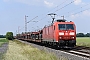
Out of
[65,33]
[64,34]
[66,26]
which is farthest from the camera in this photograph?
[66,26]

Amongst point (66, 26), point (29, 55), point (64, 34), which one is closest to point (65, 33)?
point (64, 34)

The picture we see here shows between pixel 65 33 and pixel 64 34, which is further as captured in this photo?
pixel 65 33

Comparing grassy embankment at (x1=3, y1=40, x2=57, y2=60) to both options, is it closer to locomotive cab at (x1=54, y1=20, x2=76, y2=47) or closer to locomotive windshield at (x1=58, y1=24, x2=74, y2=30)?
locomotive cab at (x1=54, y1=20, x2=76, y2=47)

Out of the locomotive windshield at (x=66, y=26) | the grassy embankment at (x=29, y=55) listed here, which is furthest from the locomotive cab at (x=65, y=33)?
the grassy embankment at (x=29, y=55)

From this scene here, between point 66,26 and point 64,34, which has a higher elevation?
point 66,26

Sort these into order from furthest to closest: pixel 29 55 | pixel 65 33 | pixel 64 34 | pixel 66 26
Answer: pixel 66 26
pixel 65 33
pixel 64 34
pixel 29 55

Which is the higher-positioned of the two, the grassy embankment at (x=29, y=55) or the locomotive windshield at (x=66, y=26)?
the locomotive windshield at (x=66, y=26)

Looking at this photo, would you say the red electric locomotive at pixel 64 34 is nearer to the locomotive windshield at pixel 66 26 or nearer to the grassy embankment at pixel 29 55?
the locomotive windshield at pixel 66 26

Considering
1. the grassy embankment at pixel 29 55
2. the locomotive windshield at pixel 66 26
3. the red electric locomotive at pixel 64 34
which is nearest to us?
the grassy embankment at pixel 29 55

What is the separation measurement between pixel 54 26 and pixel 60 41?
250 centimetres

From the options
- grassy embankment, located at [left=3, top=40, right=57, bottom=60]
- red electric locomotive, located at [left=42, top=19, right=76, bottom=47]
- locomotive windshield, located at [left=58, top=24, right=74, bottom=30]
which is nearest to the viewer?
grassy embankment, located at [left=3, top=40, right=57, bottom=60]

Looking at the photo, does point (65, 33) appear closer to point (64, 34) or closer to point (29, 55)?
point (64, 34)

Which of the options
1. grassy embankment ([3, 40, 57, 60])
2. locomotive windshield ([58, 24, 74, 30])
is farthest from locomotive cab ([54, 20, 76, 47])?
grassy embankment ([3, 40, 57, 60])

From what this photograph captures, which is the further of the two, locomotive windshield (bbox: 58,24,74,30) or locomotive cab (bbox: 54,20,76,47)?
locomotive windshield (bbox: 58,24,74,30)
